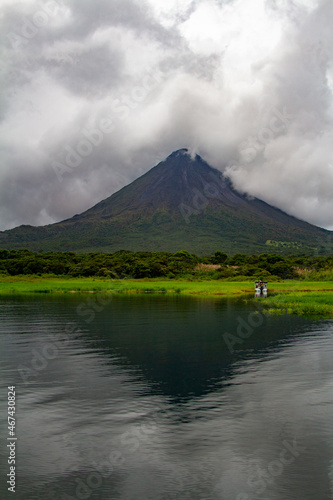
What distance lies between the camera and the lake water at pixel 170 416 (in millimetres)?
8422

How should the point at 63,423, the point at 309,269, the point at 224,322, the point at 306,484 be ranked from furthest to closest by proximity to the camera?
the point at 309,269, the point at 224,322, the point at 63,423, the point at 306,484

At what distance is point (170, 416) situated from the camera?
11.7m

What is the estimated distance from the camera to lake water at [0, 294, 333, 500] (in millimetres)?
8422

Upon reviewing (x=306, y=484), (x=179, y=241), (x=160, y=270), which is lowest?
(x=306, y=484)

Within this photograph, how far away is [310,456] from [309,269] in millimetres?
77942

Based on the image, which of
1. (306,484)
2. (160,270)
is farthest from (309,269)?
(306,484)

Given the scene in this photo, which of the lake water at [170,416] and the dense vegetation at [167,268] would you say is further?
the dense vegetation at [167,268]

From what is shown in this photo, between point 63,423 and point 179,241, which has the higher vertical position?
point 179,241

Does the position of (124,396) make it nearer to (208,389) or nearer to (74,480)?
(208,389)

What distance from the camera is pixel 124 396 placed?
13.4 metres

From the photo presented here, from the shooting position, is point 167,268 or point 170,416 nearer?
point 170,416

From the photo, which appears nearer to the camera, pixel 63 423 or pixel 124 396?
pixel 63 423

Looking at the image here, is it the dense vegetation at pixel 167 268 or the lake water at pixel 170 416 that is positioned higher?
the dense vegetation at pixel 167 268

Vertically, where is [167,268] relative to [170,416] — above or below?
above
